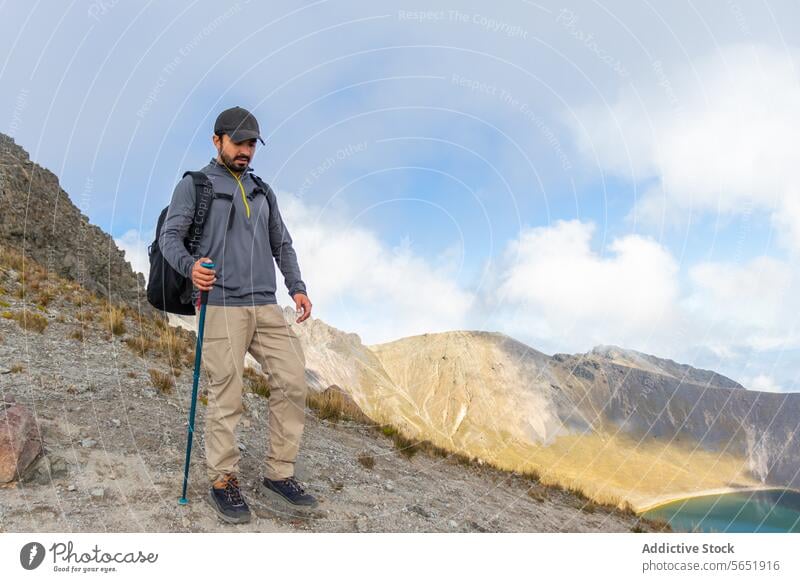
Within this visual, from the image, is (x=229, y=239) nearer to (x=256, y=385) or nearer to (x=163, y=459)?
(x=163, y=459)

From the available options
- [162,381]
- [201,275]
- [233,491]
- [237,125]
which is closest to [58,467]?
[233,491]

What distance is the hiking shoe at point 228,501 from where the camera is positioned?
4.15 meters

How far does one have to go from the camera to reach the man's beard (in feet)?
14.5

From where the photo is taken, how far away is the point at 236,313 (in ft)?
14.2

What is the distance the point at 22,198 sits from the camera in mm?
26828

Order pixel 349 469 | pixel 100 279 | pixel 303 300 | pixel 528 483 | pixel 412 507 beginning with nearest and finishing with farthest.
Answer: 1. pixel 303 300
2. pixel 412 507
3. pixel 349 469
4. pixel 528 483
5. pixel 100 279

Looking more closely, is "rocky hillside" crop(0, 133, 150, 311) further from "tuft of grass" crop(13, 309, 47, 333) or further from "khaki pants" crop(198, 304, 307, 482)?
"khaki pants" crop(198, 304, 307, 482)

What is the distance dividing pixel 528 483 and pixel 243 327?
7.09 meters

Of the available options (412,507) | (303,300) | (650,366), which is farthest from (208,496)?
(650,366)

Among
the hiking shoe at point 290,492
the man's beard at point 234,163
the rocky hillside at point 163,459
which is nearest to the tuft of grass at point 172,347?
the rocky hillside at point 163,459

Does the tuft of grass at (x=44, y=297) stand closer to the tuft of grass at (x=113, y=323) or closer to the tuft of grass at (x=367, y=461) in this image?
the tuft of grass at (x=113, y=323)
